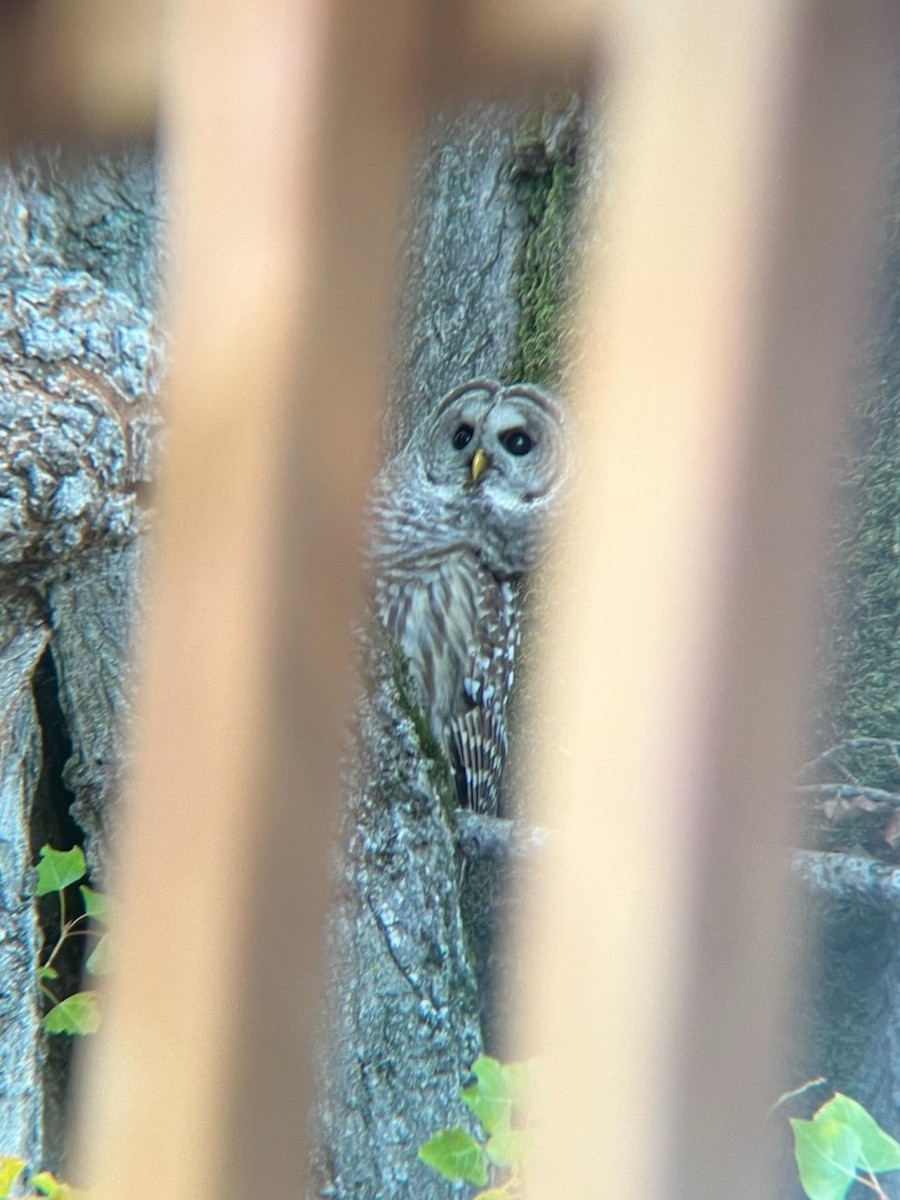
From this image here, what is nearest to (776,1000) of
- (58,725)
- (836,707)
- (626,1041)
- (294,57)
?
(626,1041)

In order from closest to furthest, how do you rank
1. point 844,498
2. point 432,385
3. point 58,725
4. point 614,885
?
1. point 614,885
2. point 844,498
3. point 432,385
4. point 58,725

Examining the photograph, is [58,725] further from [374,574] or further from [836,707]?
[836,707]

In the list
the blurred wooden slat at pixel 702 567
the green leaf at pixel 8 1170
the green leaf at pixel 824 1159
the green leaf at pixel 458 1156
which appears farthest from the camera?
the green leaf at pixel 8 1170

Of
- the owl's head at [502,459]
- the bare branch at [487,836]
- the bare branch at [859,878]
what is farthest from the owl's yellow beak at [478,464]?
the bare branch at [859,878]

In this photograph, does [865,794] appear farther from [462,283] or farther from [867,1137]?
[462,283]

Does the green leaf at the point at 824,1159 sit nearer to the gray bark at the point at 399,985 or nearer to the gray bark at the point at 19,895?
the gray bark at the point at 399,985

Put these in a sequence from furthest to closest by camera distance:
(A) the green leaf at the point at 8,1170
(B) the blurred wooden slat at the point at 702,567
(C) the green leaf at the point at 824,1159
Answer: (A) the green leaf at the point at 8,1170 → (C) the green leaf at the point at 824,1159 → (B) the blurred wooden slat at the point at 702,567
